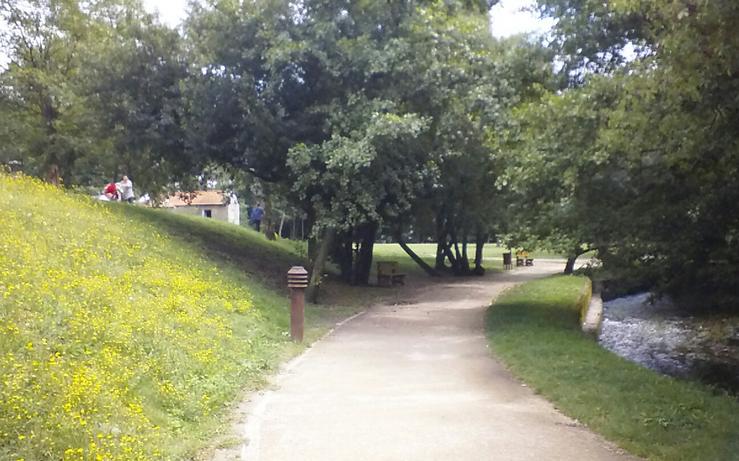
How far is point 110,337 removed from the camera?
6797 millimetres

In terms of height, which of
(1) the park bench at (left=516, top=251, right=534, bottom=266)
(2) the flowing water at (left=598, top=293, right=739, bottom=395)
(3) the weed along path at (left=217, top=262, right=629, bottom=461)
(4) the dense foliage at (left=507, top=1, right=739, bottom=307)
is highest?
(4) the dense foliage at (left=507, top=1, right=739, bottom=307)

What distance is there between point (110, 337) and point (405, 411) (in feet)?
9.57

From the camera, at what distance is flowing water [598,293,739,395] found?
12.0 m

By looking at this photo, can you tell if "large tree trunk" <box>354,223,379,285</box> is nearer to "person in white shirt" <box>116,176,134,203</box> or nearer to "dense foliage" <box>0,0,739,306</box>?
"dense foliage" <box>0,0,739,306</box>

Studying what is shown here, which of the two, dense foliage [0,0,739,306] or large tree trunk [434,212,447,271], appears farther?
large tree trunk [434,212,447,271]

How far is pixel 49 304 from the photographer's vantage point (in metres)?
6.75

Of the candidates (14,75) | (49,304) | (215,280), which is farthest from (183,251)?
(14,75)

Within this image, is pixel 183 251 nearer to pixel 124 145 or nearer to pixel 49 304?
pixel 124 145

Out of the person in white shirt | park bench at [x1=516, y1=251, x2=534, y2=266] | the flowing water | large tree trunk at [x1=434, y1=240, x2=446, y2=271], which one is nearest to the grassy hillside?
the flowing water

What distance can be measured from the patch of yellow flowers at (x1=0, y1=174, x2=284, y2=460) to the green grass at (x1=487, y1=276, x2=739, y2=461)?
364 cm

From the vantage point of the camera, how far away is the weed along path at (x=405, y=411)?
19.1ft

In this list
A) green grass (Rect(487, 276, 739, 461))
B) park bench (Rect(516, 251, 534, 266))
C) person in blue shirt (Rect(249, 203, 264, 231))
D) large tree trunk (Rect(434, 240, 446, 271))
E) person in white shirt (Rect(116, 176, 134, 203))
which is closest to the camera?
green grass (Rect(487, 276, 739, 461))

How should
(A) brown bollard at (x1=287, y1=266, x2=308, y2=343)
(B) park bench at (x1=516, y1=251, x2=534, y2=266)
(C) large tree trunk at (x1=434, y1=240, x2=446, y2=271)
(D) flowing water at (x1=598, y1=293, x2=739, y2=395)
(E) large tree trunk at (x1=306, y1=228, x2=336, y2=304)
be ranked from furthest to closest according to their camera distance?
1. (B) park bench at (x1=516, y1=251, x2=534, y2=266)
2. (C) large tree trunk at (x1=434, y1=240, x2=446, y2=271)
3. (E) large tree trunk at (x1=306, y1=228, x2=336, y2=304)
4. (D) flowing water at (x1=598, y1=293, x2=739, y2=395)
5. (A) brown bollard at (x1=287, y1=266, x2=308, y2=343)

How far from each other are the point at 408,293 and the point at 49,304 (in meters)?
15.2
